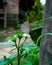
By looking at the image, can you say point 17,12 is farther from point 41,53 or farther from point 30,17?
point 41,53

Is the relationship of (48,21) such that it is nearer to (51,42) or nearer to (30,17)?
(51,42)

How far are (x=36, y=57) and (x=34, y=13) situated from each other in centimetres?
876

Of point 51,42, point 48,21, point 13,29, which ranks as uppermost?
point 48,21

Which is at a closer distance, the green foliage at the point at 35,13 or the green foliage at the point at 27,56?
the green foliage at the point at 27,56

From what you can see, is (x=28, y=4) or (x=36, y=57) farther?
(x=28, y=4)

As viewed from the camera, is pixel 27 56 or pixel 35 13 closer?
pixel 27 56

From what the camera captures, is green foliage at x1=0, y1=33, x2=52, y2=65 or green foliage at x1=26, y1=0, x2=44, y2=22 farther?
green foliage at x1=26, y1=0, x2=44, y2=22

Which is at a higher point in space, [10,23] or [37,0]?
[37,0]

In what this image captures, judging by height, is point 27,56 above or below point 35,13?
below

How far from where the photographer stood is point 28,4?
1217 centimetres

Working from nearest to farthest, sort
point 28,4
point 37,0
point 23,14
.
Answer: point 37,0
point 23,14
point 28,4

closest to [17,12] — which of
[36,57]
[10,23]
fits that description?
[10,23]

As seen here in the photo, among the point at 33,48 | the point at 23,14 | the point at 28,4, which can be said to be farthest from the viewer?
the point at 28,4

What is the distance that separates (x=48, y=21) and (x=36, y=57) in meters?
0.32
